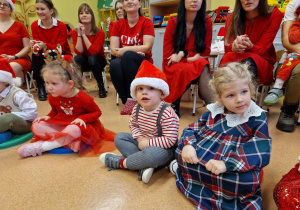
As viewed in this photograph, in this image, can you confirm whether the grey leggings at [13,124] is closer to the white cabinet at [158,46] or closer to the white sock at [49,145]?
the white sock at [49,145]

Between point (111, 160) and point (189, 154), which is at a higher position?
point (189, 154)

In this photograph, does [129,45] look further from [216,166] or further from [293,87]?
[216,166]

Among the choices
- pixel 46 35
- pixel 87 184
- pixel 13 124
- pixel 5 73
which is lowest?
pixel 87 184

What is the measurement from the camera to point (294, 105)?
1.57 m

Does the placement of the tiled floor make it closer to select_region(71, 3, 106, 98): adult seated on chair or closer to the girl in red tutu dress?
the girl in red tutu dress

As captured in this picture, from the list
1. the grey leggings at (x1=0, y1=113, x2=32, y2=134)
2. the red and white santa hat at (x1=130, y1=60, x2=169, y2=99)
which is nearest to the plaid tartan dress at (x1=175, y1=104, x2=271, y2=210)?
the red and white santa hat at (x1=130, y1=60, x2=169, y2=99)

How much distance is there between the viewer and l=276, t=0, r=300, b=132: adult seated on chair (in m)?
1.49

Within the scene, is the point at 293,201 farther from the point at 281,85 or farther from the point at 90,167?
the point at 281,85

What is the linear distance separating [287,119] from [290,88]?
239mm

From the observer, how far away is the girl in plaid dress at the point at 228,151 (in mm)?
776

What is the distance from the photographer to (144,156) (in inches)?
40.5

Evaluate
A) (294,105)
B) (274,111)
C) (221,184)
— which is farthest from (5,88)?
(274,111)

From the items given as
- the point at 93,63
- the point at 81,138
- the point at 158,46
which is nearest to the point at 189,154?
the point at 81,138

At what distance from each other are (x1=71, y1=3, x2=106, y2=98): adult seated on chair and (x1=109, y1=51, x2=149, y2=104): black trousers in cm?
55
